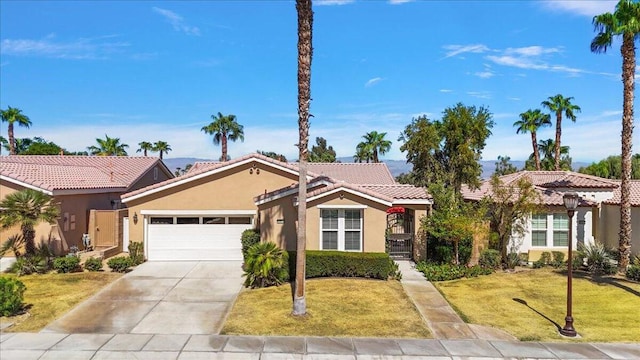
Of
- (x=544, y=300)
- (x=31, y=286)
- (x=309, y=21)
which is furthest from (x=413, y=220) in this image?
(x=31, y=286)

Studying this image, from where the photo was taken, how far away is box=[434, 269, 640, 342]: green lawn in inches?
495

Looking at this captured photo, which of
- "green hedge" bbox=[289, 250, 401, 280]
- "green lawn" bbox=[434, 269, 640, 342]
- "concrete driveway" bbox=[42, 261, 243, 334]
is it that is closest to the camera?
"concrete driveway" bbox=[42, 261, 243, 334]

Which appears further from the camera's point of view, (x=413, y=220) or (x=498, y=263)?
(x=413, y=220)

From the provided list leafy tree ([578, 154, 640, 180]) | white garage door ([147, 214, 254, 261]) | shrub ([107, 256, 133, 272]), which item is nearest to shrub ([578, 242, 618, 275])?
white garage door ([147, 214, 254, 261])

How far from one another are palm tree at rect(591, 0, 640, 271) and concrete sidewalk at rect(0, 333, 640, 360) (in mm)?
8798

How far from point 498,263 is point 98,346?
1640cm

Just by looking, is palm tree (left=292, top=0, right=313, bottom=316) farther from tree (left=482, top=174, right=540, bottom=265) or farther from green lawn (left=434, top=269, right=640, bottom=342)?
tree (left=482, top=174, right=540, bottom=265)

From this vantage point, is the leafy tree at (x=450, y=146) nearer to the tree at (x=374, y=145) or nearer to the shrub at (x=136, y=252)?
the shrub at (x=136, y=252)

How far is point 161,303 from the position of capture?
14.5 metres

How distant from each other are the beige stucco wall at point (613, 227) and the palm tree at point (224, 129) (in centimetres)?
3747

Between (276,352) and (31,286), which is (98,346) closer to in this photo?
(276,352)

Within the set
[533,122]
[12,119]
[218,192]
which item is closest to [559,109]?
[533,122]

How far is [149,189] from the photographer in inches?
816

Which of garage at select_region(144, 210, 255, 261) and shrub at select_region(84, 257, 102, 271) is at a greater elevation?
garage at select_region(144, 210, 255, 261)
